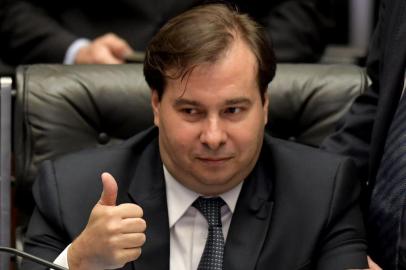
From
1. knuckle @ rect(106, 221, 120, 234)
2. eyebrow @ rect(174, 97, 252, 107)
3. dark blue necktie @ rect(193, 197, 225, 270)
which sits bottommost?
dark blue necktie @ rect(193, 197, 225, 270)

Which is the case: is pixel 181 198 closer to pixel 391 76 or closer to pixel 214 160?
pixel 214 160

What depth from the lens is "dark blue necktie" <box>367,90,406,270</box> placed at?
1836 mm

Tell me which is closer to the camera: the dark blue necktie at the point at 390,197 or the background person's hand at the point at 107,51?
the dark blue necktie at the point at 390,197

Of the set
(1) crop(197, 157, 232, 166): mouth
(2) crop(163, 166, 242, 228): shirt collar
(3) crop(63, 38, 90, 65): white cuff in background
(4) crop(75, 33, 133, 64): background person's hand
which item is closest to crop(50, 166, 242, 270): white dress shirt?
(2) crop(163, 166, 242, 228): shirt collar

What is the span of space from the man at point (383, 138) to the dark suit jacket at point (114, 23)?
3.05ft

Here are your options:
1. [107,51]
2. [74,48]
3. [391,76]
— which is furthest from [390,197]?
[74,48]

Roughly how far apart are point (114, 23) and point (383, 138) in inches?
52.4

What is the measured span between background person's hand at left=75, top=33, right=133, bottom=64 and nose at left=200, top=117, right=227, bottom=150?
1.07m

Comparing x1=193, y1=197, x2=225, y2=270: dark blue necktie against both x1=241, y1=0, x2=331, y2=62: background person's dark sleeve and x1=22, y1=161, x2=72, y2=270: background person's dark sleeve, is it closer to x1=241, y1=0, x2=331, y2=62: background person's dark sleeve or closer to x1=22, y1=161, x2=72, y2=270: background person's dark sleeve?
x1=22, y1=161, x2=72, y2=270: background person's dark sleeve

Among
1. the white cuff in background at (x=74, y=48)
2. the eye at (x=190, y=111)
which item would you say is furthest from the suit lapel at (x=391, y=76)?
the white cuff in background at (x=74, y=48)

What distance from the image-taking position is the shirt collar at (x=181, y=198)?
1941 mm

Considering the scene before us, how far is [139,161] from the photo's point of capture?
6.68 feet

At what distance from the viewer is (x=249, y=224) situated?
1.93m

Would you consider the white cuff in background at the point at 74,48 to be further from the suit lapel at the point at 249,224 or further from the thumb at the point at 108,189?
the thumb at the point at 108,189
